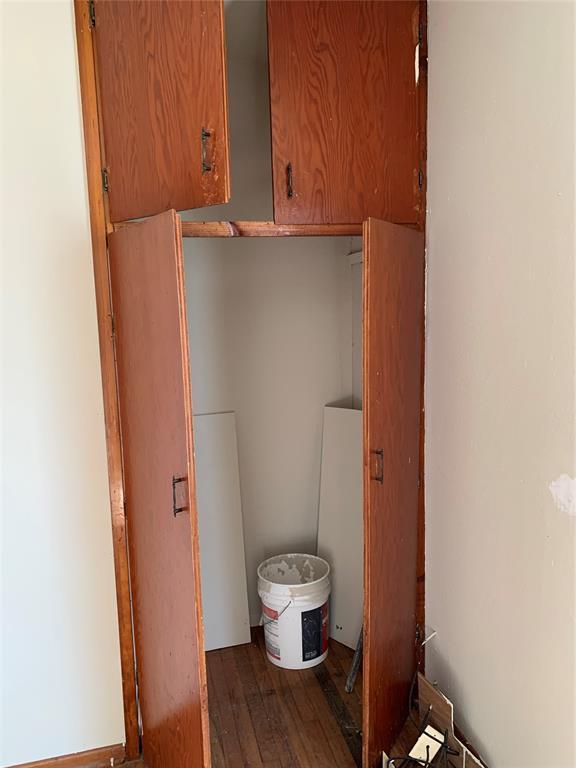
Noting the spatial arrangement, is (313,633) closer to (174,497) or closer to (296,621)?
(296,621)

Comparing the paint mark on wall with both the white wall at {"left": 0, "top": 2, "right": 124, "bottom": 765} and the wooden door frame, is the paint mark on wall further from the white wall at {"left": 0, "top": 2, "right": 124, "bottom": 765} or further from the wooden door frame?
the white wall at {"left": 0, "top": 2, "right": 124, "bottom": 765}

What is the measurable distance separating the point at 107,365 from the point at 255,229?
0.63m

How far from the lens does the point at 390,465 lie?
185 cm

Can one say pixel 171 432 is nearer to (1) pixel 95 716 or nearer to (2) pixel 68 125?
(2) pixel 68 125

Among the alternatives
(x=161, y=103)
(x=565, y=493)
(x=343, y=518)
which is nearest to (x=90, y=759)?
(x=343, y=518)

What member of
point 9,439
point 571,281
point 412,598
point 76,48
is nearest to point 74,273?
point 9,439

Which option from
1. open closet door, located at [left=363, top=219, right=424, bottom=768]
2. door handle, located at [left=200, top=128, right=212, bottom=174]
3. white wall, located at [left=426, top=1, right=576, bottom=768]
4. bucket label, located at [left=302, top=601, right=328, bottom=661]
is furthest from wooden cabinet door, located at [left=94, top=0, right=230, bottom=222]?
bucket label, located at [left=302, top=601, right=328, bottom=661]

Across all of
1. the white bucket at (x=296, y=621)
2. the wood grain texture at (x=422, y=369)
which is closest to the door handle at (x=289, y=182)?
the wood grain texture at (x=422, y=369)

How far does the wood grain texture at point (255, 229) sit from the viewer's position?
1.80m

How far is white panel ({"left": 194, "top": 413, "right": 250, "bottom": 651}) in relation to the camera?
2.60m

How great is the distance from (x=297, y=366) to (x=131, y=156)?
1.26 metres

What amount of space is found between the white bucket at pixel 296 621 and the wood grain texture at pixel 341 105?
1.50m

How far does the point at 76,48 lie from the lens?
1775mm

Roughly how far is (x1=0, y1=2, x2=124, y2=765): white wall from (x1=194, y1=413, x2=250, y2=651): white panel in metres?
0.67
